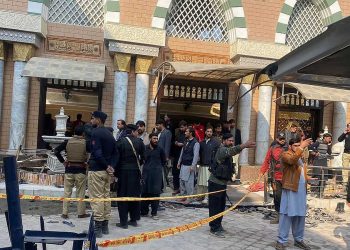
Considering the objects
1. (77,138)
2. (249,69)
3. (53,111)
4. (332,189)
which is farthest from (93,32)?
(332,189)

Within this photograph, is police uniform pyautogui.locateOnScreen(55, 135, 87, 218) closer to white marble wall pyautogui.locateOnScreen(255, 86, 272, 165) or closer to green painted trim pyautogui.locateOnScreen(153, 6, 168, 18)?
green painted trim pyautogui.locateOnScreen(153, 6, 168, 18)

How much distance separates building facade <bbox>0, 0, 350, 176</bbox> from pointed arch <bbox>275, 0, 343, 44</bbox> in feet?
0.10

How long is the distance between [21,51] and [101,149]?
6.12 meters

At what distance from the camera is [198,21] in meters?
13.0

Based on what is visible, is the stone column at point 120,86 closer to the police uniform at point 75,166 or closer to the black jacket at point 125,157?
the police uniform at point 75,166

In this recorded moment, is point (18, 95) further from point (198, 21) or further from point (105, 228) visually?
point (105, 228)

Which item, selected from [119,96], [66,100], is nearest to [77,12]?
[119,96]

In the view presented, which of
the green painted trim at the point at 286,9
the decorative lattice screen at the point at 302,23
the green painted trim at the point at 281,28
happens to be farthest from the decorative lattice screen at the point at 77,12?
the decorative lattice screen at the point at 302,23

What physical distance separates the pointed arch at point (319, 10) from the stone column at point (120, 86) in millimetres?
4631

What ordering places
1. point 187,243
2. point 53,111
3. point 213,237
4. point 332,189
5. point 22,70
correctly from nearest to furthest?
point 187,243 → point 213,237 → point 332,189 → point 22,70 → point 53,111

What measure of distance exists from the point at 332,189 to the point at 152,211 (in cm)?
486

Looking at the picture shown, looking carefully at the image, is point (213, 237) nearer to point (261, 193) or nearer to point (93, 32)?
point (261, 193)

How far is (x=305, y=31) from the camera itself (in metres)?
13.8

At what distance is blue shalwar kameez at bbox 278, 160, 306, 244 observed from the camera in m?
6.03
